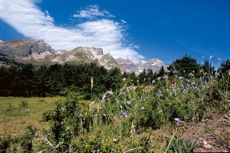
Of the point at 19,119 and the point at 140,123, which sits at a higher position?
the point at 140,123

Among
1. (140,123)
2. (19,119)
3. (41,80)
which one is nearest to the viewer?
(140,123)

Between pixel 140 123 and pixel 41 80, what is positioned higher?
pixel 41 80

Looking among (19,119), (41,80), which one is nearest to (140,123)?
(19,119)

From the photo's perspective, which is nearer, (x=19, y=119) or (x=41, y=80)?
(x=19, y=119)

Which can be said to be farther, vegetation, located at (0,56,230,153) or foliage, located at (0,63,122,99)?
foliage, located at (0,63,122,99)

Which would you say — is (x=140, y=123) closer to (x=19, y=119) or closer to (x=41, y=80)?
(x=19, y=119)

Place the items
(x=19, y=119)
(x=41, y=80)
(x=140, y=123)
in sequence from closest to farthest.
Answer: (x=140, y=123) < (x=19, y=119) < (x=41, y=80)

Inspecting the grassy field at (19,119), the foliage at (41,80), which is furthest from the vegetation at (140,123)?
the foliage at (41,80)

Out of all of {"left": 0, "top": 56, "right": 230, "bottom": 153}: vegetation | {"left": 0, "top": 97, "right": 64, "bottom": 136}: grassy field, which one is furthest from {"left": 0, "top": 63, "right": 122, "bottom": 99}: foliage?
{"left": 0, "top": 56, "right": 230, "bottom": 153}: vegetation

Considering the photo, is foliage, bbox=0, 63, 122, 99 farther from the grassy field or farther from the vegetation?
the vegetation

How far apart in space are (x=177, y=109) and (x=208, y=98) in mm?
939

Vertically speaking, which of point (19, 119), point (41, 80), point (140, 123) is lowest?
point (19, 119)

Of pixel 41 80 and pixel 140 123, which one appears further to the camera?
pixel 41 80

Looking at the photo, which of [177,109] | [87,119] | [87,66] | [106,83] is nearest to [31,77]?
[87,66]
